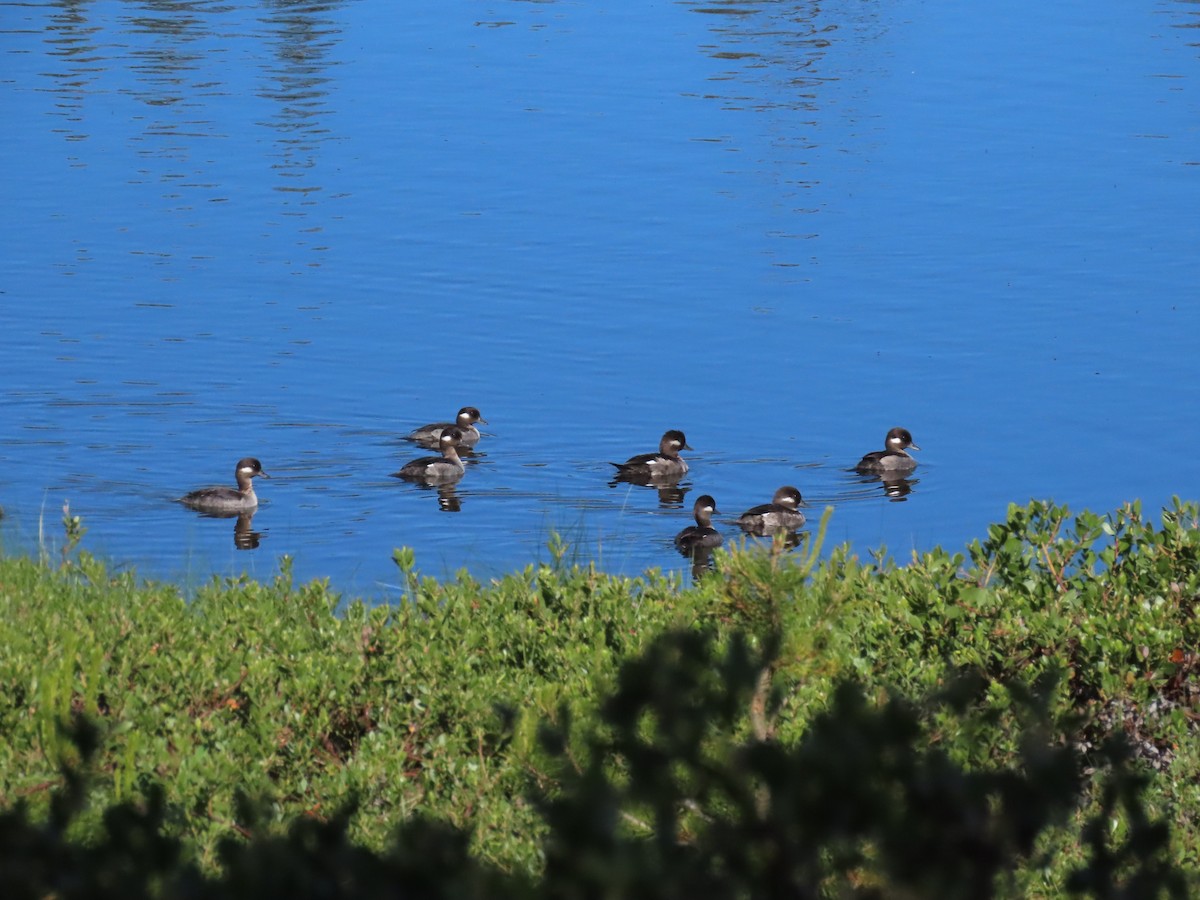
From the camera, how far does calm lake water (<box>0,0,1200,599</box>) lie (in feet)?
49.1

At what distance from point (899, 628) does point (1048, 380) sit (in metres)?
10.8

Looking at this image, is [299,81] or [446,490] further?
[299,81]

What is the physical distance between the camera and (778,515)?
1448 centimetres

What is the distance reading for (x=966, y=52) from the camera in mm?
32719

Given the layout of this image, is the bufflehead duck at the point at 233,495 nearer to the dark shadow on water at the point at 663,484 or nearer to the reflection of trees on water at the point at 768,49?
the dark shadow on water at the point at 663,484

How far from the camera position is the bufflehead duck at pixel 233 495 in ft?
46.9

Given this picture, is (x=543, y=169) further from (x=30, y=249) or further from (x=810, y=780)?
(x=810, y=780)

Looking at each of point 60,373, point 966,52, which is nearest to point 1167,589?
point 60,373

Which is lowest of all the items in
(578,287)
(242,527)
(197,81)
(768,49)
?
(242,527)

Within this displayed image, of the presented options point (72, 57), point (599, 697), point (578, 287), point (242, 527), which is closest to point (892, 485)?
point (242, 527)

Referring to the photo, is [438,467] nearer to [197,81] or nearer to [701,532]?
[701,532]

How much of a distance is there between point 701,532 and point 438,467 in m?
2.45

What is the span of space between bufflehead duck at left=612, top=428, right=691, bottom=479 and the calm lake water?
7.8 inches

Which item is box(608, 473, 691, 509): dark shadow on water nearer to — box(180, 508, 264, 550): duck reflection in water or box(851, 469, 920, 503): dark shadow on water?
box(851, 469, 920, 503): dark shadow on water
